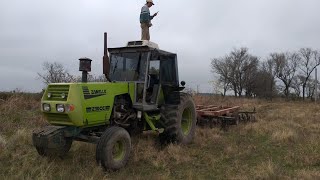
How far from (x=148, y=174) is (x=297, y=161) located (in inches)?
130

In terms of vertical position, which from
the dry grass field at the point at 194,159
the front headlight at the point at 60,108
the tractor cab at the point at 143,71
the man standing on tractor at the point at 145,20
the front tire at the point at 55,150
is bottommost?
the dry grass field at the point at 194,159

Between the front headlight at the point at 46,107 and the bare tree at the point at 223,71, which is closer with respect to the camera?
the front headlight at the point at 46,107

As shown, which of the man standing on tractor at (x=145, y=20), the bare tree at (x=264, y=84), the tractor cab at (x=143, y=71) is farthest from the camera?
the bare tree at (x=264, y=84)

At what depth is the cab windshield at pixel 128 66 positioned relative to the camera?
941 centimetres

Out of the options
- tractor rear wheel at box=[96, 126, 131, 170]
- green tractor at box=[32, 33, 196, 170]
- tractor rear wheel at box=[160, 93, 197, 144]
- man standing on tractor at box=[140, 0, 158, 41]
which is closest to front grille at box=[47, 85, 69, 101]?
green tractor at box=[32, 33, 196, 170]

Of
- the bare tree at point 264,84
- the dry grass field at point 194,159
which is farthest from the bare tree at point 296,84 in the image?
the dry grass field at point 194,159

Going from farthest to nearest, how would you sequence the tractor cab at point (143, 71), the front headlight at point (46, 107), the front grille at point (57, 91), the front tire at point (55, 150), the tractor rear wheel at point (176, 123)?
the tractor rear wheel at point (176, 123) < the tractor cab at point (143, 71) < the front tire at point (55, 150) < the front headlight at point (46, 107) < the front grille at point (57, 91)

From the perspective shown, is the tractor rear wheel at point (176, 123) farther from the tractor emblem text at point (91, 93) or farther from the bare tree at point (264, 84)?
the bare tree at point (264, 84)

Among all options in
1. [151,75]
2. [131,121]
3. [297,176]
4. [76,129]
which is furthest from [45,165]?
[297,176]

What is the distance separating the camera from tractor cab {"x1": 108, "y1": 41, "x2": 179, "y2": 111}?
9297 mm

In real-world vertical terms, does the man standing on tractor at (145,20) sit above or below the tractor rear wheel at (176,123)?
above

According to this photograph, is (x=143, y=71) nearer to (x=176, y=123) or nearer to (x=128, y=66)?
(x=128, y=66)

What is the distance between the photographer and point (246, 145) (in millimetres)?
10492

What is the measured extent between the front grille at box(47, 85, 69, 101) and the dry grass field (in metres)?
1.29
